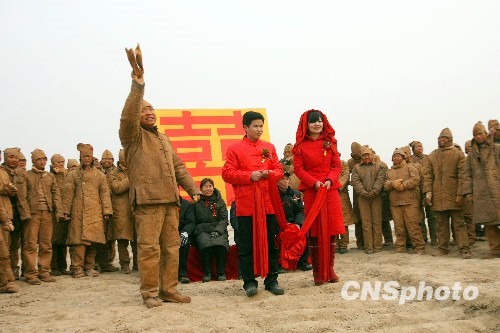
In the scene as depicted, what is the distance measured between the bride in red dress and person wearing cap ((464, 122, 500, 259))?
301 centimetres

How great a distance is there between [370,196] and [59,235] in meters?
5.58

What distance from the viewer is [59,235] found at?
770 cm

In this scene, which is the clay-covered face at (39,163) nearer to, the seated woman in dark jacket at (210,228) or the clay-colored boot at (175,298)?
the seated woman in dark jacket at (210,228)

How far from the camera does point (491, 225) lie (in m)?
6.95

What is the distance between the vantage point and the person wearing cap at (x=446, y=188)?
7.41 metres

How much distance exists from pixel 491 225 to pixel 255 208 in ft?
14.0

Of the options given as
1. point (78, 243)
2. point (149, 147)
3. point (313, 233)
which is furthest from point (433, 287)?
point (78, 243)

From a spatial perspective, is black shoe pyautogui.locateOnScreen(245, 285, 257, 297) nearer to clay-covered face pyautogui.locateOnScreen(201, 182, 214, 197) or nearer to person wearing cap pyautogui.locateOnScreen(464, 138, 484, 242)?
clay-covered face pyautogui.locateOnScreen(201, 182, 214, 197)

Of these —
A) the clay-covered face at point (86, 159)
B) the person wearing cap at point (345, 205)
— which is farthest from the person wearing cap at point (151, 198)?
the person wearing cap at point (345, 205)

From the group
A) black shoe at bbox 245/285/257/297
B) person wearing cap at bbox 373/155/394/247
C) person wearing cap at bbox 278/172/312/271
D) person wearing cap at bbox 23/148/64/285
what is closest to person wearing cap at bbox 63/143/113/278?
person wearing cap at bbox 23/148/64/285

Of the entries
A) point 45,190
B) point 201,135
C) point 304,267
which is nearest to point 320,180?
point 304,267

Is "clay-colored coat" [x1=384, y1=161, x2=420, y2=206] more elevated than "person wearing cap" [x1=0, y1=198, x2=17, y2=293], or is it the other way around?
"clay-colored coat" [x1=384, y1=161, x2=420, y2=206]

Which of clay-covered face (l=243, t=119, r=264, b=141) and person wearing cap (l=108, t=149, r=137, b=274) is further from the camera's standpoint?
person wearing cap (l=108, t=149, r=137, b=274)

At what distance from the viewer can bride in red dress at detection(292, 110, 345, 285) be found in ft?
16.6
